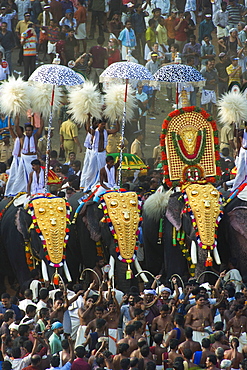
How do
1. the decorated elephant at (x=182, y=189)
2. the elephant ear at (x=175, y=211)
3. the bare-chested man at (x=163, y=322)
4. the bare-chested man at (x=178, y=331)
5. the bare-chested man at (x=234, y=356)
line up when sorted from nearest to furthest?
1. the bare-chested man at (x=234, y=356)
2. the bare-chested man at (x=178, y=331)
3. the bare-chested man at (x=163, y=322)
4. the decorated elephant at (x=182, y=189)
5. the elephant ear at (x=175, y=211)

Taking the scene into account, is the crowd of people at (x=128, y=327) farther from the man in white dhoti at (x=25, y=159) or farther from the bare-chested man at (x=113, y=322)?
the man in white dhoti at (x=25, y=159)

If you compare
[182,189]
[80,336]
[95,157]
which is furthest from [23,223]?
[80,336]

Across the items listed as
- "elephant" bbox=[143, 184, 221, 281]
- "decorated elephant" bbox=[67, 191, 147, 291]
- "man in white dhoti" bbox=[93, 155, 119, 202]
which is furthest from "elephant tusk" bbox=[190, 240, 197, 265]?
"man in white dhoti" bbox=[93, 155, 119, 202]

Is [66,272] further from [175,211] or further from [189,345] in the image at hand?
[189,345]

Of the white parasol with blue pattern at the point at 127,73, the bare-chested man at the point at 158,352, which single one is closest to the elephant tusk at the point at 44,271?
the white parasol with blue pattern at the point at 127,73

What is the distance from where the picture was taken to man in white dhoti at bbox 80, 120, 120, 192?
19.5 metres

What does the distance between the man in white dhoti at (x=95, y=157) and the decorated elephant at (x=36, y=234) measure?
1249mm

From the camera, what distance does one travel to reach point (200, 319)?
15.3 meters

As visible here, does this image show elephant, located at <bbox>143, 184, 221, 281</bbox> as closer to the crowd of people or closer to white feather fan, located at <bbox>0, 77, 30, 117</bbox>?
the crowd of people

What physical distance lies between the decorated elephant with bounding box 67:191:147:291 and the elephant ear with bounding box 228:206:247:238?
1441mm

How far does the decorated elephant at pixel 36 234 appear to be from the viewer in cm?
1758

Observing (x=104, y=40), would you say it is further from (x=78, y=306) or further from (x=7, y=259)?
(x=78, y=306)

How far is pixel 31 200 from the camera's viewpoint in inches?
712

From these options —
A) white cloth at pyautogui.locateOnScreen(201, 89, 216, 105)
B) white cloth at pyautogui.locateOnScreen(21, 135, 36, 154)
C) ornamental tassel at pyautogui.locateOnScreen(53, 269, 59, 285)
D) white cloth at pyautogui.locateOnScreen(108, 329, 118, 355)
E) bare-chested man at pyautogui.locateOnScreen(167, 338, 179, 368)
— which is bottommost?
white cloth at pyautogui.locateOnScreen(108, 329, 118, 355)
